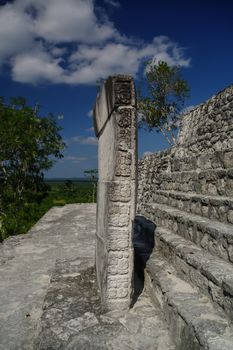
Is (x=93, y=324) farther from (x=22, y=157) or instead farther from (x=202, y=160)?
(x=22, y=157)

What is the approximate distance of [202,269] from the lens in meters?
2.36

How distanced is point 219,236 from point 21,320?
219 cm

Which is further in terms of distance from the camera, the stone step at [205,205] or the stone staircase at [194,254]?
the stone step at [205,205]

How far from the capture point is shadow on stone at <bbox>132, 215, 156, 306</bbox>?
3330mm

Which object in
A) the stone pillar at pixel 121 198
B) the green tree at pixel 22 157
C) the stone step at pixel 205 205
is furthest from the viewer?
the green tree at pixel 22 157

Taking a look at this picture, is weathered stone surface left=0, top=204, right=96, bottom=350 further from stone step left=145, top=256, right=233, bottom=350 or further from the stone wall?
the stone wall

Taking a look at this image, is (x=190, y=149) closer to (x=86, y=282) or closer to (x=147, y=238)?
(x=147, y=238)

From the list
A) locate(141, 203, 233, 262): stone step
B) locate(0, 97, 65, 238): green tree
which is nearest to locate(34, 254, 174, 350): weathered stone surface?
locate(141, 203, 233, 262): stone step

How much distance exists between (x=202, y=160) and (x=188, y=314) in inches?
93.1

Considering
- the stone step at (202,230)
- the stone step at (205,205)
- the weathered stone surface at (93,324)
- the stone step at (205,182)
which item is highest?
the stone step at (205,182)

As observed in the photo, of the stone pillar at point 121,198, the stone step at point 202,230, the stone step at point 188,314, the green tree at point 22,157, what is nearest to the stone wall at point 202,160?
the stone step at point 202,230

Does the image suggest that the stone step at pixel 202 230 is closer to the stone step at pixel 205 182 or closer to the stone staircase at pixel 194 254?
the stone staircase at pixel 194 254

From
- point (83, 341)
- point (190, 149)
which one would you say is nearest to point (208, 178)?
point (83, 341)

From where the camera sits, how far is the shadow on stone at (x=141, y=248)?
3330mm
